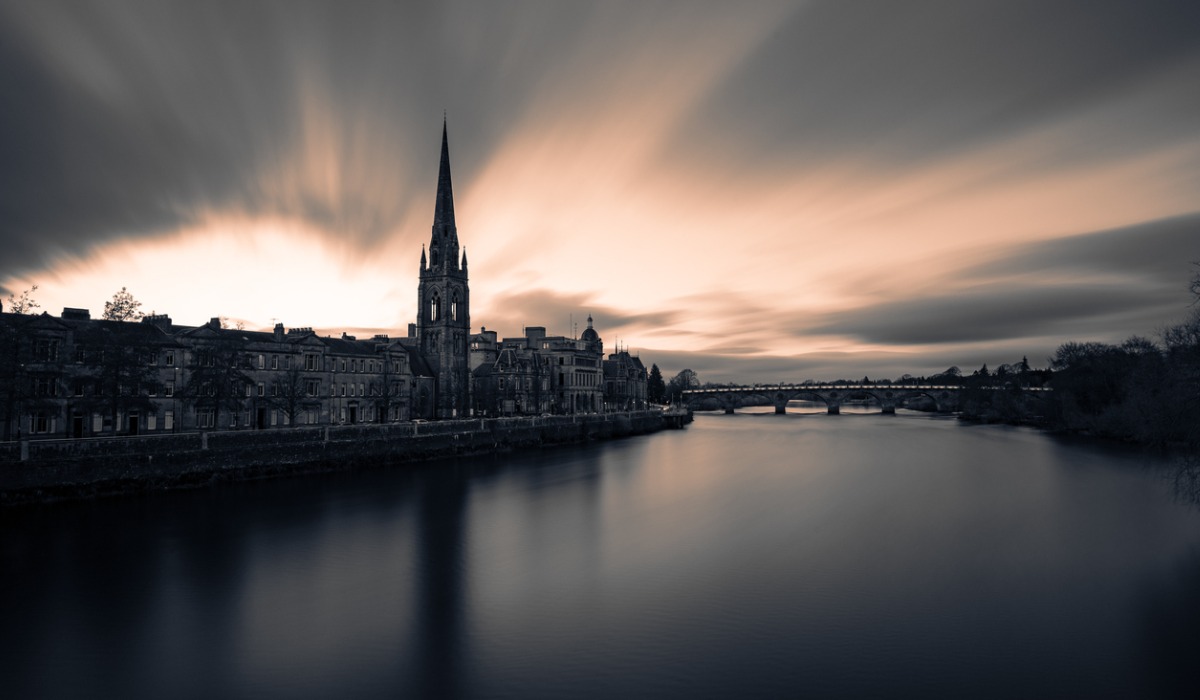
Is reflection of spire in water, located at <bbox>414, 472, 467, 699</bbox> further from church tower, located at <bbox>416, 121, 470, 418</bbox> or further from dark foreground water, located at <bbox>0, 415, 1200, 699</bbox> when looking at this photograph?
church tower, located at <bbox>416, 121, 470, 418</bbox>

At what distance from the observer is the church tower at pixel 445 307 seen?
295 ft

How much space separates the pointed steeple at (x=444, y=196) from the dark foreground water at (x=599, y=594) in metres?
65.1

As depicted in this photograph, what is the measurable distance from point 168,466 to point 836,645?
3600cm

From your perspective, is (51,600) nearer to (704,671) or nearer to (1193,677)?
(704,671)

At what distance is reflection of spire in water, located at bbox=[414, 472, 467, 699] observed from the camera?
598 inches

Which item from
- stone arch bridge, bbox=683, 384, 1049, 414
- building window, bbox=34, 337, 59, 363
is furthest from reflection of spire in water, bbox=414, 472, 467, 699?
stone arch bridge, bbox=683, 384, 1049, 414

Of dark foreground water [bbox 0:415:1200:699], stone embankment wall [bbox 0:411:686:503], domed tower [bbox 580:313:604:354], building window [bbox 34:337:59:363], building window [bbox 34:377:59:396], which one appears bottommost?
dark foreground water [bbox 0:415:1200:699]

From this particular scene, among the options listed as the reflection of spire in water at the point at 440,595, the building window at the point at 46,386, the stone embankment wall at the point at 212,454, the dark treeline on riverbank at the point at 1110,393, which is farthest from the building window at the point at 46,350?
the dark treeline on riverbank at the point at 1110,393

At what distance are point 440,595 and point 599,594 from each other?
204 inches

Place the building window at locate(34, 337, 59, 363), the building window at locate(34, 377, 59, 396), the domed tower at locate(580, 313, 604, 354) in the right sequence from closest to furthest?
the building window at locate(34, 377, 59, 396) < the building window at locate(34, 337, 59, 363) < the domed tower at locate(580, 313, 604, 354)

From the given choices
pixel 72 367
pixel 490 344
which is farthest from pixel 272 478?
pixel 490 344

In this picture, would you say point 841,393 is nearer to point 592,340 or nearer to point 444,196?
point 592,340

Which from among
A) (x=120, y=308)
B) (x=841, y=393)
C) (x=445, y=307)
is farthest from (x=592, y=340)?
(x=120, y=308)

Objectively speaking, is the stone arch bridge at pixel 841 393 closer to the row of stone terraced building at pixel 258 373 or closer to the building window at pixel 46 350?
the row of stone terraced building at pixel 258 373
